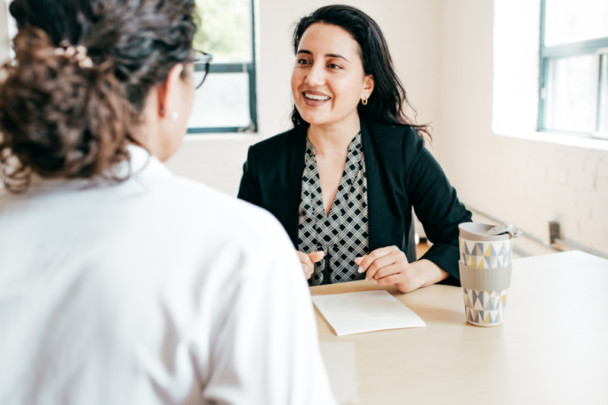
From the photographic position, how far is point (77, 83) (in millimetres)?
455

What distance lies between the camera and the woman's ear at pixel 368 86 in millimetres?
1681

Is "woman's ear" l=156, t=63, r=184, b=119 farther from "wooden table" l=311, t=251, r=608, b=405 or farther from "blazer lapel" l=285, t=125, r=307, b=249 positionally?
"blazer lapel" l=285, t=125, r=307, b=249

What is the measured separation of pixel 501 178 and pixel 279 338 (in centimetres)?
277

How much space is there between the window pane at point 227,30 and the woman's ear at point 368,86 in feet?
7.15

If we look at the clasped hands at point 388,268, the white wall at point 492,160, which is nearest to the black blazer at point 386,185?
the clasped hands at point 388,268

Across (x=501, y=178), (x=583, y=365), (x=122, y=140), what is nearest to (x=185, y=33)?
(x=122, y=140)

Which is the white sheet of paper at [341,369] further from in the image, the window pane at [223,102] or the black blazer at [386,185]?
the window pane at [223,102]

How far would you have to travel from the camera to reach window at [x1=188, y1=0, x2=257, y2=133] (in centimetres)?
363

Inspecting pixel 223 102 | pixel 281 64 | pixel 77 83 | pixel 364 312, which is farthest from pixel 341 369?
pixel 223 102

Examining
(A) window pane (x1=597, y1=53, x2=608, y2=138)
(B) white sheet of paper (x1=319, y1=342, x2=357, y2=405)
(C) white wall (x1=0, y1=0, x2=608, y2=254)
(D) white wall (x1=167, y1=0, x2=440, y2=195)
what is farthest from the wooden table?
(D) white wall (x1=167, y1=0, x2=440, y2=195)

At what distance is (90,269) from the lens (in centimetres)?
47

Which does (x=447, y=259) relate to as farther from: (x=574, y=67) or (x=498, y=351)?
(x=574, y=67)

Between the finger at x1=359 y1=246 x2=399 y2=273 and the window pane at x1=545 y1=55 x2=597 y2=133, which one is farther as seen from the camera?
the window pane at x1=545 y1=55 x2=597 y2=133

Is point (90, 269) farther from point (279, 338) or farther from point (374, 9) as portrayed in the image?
point (374, 9)
